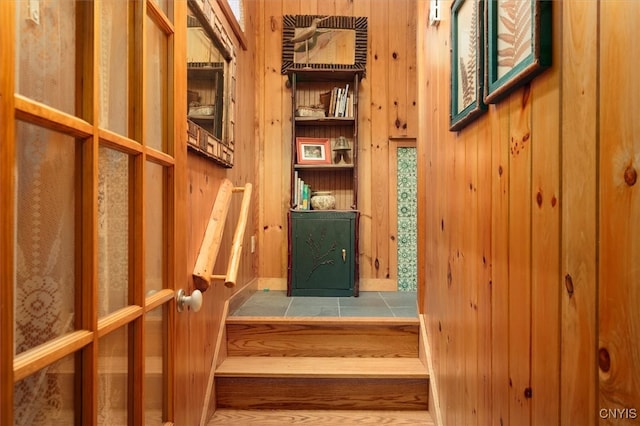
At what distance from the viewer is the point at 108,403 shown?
818 millimetres

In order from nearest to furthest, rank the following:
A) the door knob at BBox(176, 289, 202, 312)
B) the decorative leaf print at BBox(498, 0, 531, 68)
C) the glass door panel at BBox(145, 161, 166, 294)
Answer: the decorative leaf print at BBox(498, 0, 531, 68)
the glass door panel at BBox(145, 161, 166, 294)
the door knob at BBox(176, 289, 202, 312)

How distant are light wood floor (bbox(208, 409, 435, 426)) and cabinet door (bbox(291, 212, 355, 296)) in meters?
1.15

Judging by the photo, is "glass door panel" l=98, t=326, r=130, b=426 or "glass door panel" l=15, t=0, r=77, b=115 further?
"glass door panel" l=98, t=326, r=130, b=426

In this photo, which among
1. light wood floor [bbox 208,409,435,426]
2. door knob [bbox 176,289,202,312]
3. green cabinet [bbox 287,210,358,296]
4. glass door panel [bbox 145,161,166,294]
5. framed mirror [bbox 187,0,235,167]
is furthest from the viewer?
green cabinet [bbox 287,210,358,296]

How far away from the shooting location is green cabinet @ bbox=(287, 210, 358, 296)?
3.03 m

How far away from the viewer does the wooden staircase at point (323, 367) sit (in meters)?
1.93

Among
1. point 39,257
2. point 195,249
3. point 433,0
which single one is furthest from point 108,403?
point 433,0

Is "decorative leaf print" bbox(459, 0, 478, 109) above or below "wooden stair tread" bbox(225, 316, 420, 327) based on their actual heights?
above

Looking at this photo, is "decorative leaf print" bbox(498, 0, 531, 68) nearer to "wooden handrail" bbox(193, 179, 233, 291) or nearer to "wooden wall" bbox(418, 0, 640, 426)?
"wooden wall" bbox(418, 0, 640, 426)

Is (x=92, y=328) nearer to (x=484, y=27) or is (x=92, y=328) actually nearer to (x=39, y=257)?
(x=39, y=257)

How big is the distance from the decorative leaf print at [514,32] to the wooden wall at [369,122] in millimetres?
2458

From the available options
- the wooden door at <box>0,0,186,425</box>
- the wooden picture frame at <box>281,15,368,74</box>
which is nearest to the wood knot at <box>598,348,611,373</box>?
the wooden door at <box>0,0,186,425</box>

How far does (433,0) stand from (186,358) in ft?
6.17

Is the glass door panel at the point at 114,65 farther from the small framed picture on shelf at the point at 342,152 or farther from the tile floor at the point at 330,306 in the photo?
the small framed picture on shelf at the point at 342,152
